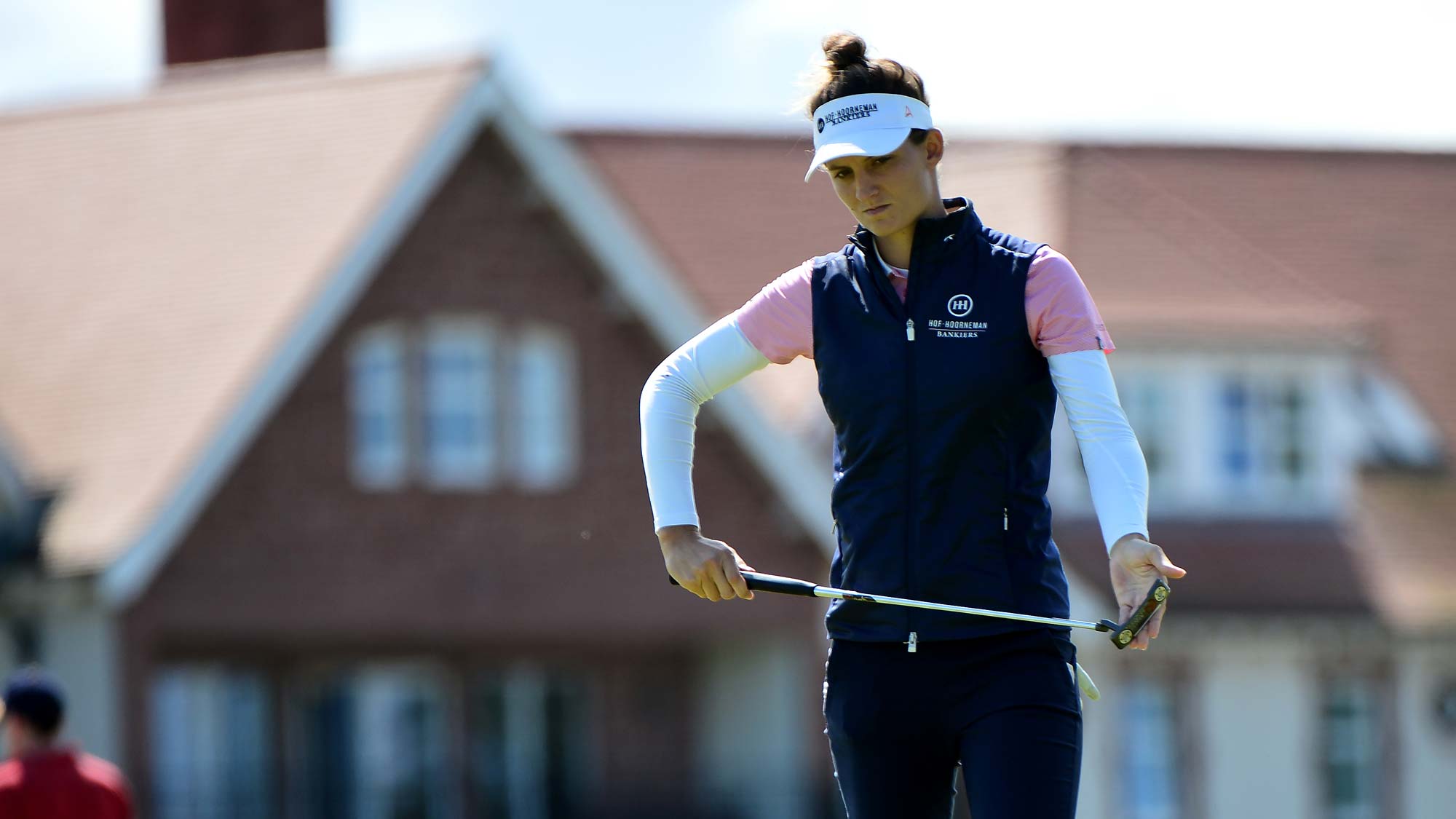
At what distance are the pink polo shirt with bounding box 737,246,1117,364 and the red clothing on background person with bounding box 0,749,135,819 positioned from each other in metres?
5.04

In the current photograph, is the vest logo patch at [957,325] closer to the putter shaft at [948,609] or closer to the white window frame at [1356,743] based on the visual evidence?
the putter shaft at [948,609]

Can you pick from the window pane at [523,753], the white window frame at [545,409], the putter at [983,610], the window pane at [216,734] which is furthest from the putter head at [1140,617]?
the window pane at [523,753]

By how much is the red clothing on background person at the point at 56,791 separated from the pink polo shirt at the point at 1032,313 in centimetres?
504

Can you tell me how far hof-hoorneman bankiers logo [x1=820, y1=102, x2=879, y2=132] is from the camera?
16.4 ft

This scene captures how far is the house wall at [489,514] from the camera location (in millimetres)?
24281

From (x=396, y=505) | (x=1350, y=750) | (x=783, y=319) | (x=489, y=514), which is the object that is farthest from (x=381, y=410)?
(x=783, y=319)

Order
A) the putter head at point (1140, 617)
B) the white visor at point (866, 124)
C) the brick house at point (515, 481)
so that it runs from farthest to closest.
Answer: the brick house at point (515, 481) < the white visor at point (866, 124) < the putter head at point (1140, 617)

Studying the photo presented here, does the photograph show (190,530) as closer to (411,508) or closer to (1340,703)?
(411,508)

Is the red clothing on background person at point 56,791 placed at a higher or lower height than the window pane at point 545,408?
lower

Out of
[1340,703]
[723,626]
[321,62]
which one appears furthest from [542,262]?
[1340,703]

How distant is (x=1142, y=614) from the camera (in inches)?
183

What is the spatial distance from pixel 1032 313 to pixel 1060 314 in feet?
0.18

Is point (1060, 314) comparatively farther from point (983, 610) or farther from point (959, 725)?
point (959, 725)

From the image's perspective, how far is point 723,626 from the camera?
2577 centimetres
